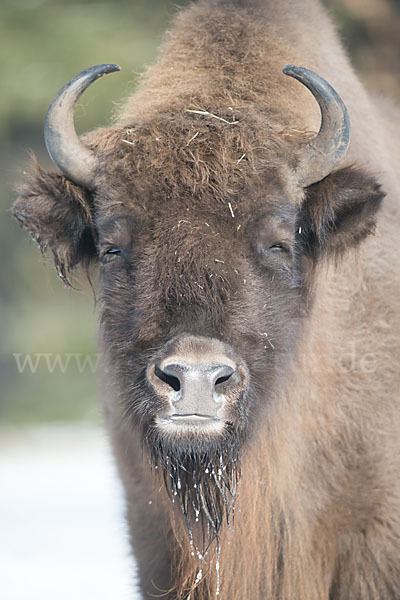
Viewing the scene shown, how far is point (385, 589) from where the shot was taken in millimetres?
5363

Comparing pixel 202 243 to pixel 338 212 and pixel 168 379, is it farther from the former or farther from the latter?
pixel 338 212

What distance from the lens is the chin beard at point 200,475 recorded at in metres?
4.43

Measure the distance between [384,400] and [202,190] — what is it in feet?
6.10

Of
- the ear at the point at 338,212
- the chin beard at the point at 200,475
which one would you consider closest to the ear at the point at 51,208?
the ear at the point at 338,212

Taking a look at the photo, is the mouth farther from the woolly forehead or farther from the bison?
the woolly forehead

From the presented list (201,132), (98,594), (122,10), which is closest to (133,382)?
(201,132)

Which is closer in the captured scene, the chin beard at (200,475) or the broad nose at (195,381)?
the broad nose at (195,381)

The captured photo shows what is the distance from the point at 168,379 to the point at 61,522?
7464mm

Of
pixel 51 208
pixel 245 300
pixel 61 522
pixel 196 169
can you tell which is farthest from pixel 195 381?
pixel 61 522

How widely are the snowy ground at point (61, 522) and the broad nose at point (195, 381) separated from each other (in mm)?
2794

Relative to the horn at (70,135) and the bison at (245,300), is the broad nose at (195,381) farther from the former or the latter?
the horn at (70,135)

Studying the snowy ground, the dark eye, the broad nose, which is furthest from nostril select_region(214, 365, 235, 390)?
the snowy ground

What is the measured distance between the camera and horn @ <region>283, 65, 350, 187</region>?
477 centimetres

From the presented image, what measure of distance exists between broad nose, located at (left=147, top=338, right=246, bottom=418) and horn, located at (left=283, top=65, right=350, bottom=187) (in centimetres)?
134
